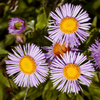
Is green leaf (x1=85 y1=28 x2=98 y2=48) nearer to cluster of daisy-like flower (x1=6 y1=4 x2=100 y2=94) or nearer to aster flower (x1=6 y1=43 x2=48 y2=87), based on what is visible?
cluster of daisy-like flower (x1=6 y1=4 x2=100 y2=94)

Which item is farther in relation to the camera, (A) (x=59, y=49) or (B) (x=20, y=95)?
(B) (x=20, y=95)

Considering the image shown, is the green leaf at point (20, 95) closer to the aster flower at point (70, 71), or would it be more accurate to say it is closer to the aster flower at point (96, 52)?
the aster flower at point (70, 71)

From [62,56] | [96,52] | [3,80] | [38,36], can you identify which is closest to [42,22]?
[38,36]

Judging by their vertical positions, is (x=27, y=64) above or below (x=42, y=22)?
below

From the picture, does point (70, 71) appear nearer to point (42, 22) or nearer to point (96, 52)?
point (96, 52)

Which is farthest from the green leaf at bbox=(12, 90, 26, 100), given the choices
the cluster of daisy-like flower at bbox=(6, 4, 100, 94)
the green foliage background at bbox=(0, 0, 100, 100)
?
the cluster of daisy-like flower at bbox=(6, 4, 100, 94)

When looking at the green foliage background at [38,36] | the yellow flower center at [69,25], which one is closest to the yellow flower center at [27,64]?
the green foliage background at [38,36]

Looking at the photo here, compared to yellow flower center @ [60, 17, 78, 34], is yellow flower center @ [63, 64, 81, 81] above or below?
below

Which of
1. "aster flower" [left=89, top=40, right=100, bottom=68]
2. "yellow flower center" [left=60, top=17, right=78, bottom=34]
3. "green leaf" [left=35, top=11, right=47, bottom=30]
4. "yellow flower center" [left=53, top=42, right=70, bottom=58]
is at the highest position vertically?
"green leaf" [left=35, top=11, right=47, bottom=30]
